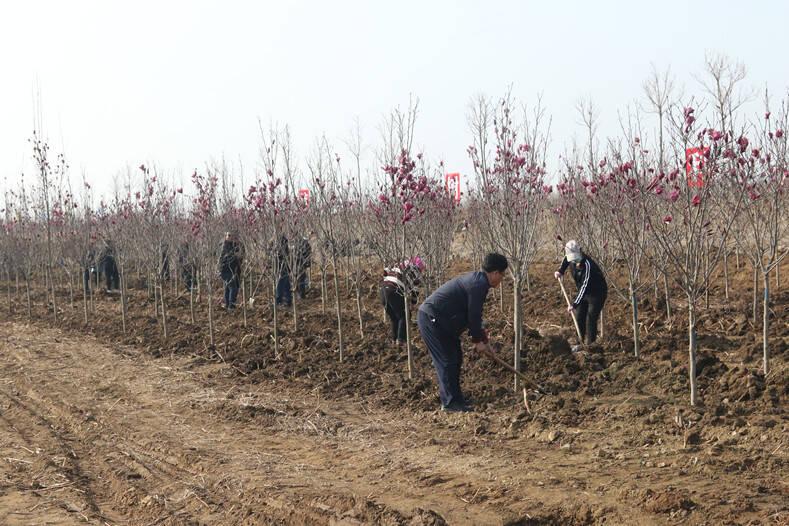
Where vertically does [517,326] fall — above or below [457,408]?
above

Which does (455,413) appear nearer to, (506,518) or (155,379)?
(506,518)

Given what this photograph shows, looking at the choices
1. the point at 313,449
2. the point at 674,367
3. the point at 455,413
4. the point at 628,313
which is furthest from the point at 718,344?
the point at 313,449

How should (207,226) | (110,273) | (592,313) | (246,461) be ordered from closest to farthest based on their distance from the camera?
(246,461), (592,313), (207,226), (110,273)

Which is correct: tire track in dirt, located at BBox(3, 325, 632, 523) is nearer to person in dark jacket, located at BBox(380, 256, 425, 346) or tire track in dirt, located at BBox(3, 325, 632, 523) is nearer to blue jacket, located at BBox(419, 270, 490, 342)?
blue jacket, located at BBox(419, 270, 490, 342)

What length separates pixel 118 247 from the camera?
13.4 m

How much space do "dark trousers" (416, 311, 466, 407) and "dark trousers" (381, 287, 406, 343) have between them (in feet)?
7.39

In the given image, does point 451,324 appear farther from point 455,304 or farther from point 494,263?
point 494,263

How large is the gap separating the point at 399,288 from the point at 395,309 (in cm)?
77

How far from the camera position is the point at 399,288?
329 inches

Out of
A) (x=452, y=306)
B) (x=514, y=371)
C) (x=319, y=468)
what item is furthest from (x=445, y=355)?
(x=319, y=468)

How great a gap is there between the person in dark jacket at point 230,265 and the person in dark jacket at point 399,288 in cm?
413

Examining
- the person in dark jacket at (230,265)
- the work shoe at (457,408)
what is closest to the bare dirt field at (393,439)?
the work shoe at (457,408)

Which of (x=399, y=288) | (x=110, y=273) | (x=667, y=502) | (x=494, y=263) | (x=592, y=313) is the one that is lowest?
(x=667, y=502)

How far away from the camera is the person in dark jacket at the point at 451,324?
6.21 metres
